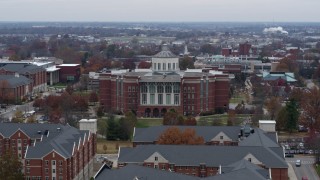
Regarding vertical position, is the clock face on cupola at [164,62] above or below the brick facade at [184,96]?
above

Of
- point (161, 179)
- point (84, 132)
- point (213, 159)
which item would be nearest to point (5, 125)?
point (84, 132)

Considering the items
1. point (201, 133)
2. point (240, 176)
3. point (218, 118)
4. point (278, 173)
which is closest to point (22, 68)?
point (218, 118)

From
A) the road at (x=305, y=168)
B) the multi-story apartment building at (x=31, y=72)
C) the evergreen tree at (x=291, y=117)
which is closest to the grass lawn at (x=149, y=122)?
the evergreen tree at (x=291, y=117)

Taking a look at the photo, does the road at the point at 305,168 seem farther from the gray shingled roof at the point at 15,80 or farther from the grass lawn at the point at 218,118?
the gray shingled roof at the point at 15,80

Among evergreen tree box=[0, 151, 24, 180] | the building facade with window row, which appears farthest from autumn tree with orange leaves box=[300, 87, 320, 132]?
evergreen tree box=[0, 151, 24, 180]

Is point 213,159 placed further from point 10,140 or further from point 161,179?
point 10,140

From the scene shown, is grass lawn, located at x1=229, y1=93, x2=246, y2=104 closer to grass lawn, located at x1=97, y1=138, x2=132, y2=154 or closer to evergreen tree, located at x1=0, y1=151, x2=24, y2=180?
grass lawn, located at x1=97, y1=138, x2=132, y2=154
